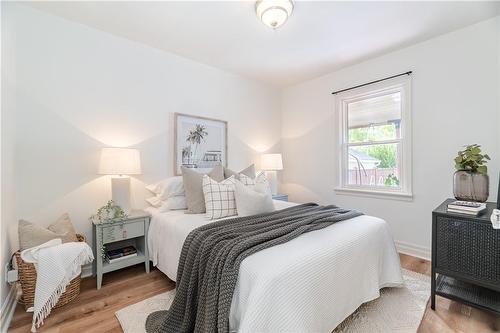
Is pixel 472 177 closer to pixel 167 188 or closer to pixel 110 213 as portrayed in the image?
pixel 167 188

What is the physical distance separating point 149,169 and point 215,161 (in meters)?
0.91

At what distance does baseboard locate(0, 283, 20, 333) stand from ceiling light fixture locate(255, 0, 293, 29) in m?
2.93

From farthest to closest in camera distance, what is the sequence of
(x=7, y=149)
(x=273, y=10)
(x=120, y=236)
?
(x=120, y=236)
(x=273, y=10)
(x=7, y=149)

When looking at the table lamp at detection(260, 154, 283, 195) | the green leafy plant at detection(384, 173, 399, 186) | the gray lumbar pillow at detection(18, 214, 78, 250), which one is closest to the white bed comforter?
the gray lumbar pillow at detection(18, 214, 78, 250)

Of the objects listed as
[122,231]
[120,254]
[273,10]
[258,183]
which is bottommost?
[120,254]

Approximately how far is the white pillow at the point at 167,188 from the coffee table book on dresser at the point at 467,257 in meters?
2.39

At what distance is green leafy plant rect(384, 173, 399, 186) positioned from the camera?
3029 millimetres

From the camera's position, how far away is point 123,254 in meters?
2.33

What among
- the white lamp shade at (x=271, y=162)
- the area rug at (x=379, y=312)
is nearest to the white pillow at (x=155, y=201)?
the area rug at (x=379, y=312)

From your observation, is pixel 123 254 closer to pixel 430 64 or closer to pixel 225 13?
pixel 225 13

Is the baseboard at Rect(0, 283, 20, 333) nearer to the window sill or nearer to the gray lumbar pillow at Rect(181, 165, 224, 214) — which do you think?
the gray lumbar pillow at Rect(181, 165, 224, 214)

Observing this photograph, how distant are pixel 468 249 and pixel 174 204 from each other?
2545 mm

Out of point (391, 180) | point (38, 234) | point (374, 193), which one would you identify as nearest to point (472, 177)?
point (391, 180)

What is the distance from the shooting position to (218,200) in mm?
2252
